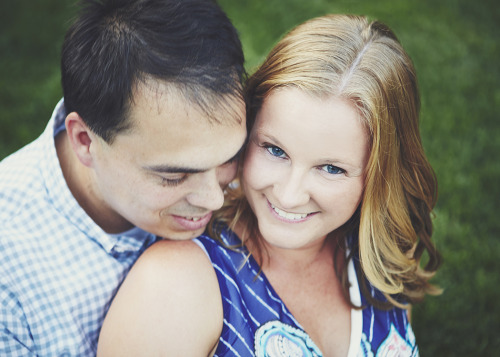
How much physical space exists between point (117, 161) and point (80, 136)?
258mm

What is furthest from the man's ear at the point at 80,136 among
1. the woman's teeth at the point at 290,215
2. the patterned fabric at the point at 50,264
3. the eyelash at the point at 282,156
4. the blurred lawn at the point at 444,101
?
the blurred lawn at the point at 444,101

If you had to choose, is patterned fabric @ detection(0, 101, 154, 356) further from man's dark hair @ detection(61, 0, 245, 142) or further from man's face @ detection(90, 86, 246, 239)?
man's dark hair @ detection(61, 0, 245, 142)

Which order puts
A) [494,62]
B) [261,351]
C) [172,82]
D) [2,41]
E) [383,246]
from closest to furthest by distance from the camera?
[172,82] → [261,351] → [383,246] → [2,41] → [494,62]

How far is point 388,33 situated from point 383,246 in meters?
1.09

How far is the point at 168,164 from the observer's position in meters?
2.09

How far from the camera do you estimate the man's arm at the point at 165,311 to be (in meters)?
1.94

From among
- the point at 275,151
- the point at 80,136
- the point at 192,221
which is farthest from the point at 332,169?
the point at 80,136

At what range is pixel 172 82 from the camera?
2.00 meters

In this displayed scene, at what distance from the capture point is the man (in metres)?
2.03

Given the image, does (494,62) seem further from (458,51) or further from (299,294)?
(299,294)

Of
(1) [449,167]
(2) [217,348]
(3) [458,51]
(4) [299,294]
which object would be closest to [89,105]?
(2) [217,348]

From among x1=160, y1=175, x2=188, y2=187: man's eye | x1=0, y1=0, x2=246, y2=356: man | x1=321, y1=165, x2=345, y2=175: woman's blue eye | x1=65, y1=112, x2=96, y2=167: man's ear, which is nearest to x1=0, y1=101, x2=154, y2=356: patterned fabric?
x1=0, y1=0, x2=246, y2=356: man

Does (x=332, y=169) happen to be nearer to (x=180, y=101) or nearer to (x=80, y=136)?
(x=180, y=101)

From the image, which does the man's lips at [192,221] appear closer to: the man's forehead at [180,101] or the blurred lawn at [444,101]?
the man's forehead at [180,101]
